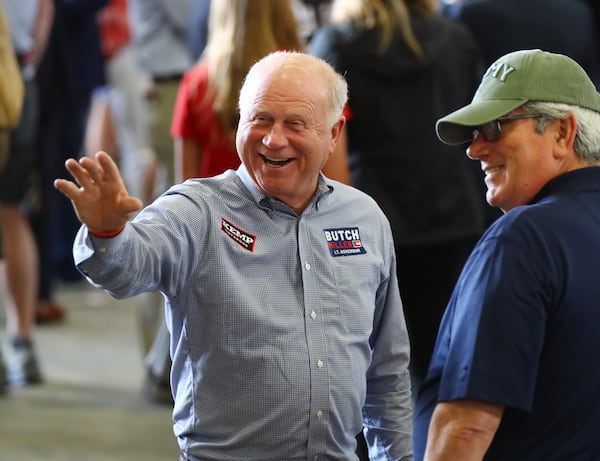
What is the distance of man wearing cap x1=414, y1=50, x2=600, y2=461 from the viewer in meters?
2.04

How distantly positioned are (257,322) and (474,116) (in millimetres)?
606

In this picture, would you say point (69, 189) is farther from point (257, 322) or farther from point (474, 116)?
point (474, 116)

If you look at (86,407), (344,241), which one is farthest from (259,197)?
(86,407)

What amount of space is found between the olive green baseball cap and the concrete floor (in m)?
2.21

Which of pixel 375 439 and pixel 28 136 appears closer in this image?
pixel 375 439

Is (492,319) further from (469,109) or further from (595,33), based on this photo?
(595,33)

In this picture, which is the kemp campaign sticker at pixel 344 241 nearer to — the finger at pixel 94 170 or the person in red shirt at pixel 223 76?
the finger at pixel 94 170

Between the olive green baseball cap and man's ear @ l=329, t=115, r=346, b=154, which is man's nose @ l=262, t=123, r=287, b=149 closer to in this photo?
man's ear @ l=329, t=115, r=346, b=154

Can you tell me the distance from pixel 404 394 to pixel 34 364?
9.43 ft

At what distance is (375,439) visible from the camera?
7.90 feet

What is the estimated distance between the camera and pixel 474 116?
220 centimetres

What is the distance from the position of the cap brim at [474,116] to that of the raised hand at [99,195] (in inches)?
29.5

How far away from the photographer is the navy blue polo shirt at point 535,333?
80.0 inches

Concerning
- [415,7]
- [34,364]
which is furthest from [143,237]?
[34,364]
